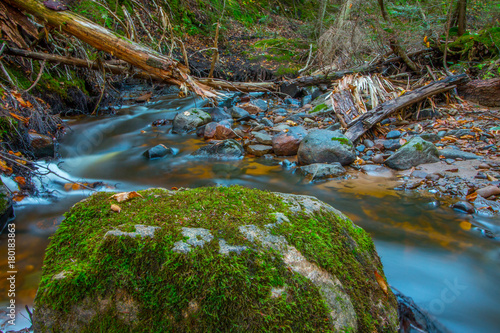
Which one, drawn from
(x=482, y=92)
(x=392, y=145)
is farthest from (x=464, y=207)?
(x=482, y=92)

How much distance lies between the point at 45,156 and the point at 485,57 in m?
11.1

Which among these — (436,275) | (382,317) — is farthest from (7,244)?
(436,275)

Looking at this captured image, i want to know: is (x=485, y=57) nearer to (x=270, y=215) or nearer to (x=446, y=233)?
(x=446, y=233)

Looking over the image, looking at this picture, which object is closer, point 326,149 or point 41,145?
point 41,145

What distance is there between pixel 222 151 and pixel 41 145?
3.44 meters

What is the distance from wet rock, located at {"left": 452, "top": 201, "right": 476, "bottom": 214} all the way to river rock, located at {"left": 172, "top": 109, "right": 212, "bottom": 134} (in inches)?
250

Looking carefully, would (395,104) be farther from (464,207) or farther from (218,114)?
(218,114)

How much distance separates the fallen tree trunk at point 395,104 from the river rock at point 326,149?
0.73 meters

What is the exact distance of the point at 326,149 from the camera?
17.5 ft

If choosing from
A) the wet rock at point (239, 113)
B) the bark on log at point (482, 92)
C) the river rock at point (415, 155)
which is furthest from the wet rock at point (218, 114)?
the bark on log at point (482, 92)

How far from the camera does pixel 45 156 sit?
534 cm

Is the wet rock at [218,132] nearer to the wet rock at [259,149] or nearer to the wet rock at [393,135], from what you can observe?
the wet rock at [259,149]

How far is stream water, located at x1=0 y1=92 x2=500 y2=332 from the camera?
8.32 ft

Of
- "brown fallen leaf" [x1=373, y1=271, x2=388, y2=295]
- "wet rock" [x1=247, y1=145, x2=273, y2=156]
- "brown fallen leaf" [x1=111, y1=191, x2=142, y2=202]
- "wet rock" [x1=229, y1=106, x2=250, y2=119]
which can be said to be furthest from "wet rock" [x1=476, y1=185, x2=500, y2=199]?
"wet rock" [x1=229, y1=106, x2=250, y2=119]
